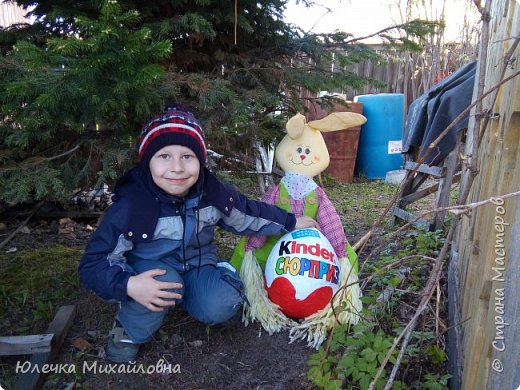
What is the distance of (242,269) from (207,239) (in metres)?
0.25

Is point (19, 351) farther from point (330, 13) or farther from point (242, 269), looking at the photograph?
point (330, 13)

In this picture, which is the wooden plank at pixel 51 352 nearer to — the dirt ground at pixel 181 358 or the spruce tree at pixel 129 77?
the dirt ground at pixel 181 358

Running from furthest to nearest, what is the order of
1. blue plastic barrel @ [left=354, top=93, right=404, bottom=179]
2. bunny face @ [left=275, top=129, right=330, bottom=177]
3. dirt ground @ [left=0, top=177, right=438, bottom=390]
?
blue plastic barrel @ [left=354, top=93, right=404, bottom=179] < bunny face @ [left=275, top=129, right=330, bottom=177] < dirt ground @ [left=0, top=177, right=438, bottom=390]

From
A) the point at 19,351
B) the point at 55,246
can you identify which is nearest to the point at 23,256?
the point at 55,246

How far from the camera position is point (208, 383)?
6.25ft

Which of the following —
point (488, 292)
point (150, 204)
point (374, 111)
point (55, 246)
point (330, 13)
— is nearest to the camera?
point (488, 292)

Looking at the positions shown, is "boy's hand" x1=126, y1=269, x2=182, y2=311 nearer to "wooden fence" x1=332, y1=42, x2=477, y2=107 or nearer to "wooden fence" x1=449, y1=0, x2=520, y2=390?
"wooden fence" x1=449, y1=0, x2=520, y2=390

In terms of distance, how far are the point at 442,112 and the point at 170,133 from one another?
7.43 ft

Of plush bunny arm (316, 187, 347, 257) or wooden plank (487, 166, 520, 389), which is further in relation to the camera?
plush bunny arm (316, 187, 347, 257)

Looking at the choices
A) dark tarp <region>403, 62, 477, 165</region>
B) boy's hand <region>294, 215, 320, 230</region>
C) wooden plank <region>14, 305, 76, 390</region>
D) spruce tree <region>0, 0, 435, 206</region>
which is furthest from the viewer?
dark tarp <region>403, 62, 477, 165</region>

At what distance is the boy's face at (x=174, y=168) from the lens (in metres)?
2.00

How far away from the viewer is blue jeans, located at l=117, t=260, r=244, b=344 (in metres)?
2.03

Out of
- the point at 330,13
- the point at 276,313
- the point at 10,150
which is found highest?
the point at 330,13

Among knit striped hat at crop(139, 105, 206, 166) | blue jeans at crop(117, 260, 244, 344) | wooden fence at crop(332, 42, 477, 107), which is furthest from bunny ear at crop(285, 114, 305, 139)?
wooden fence at crop(332, 42, 477, 107)
